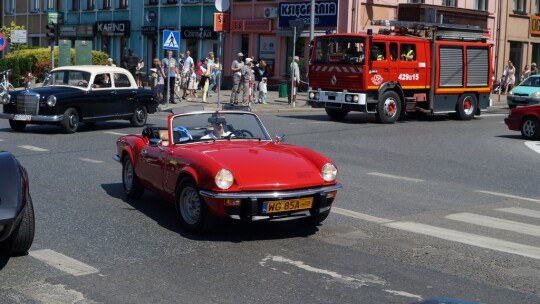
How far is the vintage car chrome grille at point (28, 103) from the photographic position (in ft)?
62.5

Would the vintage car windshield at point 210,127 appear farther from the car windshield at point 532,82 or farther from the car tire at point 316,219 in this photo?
the car windshield at point 532,82

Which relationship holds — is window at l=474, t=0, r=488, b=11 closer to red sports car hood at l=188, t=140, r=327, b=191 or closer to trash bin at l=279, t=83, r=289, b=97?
trash bin at l=279, t=83, r=289, b=97

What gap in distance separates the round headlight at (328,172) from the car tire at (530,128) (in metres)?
13.2

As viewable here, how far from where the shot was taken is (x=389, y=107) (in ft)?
80.8

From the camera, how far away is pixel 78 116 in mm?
19688

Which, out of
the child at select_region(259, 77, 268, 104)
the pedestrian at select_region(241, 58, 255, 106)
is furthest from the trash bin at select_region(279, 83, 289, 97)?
the pedestrian at select_region(241, 58, 255, 106)

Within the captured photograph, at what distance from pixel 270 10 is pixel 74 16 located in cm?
2024

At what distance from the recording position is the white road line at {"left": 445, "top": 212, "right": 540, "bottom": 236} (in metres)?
9.39

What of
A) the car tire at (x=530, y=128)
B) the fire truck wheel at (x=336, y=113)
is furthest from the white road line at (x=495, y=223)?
the fire truck wheel at (x=336, y=113)

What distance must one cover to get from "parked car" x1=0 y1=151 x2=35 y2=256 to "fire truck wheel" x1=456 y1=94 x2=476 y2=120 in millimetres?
21358

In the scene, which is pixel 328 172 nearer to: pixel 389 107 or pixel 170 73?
pixel 389 107

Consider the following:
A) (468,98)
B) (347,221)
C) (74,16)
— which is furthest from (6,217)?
(74,16)

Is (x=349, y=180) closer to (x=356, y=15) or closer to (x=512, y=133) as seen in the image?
(x=512, y=133)

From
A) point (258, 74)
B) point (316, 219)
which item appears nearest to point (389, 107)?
point (258, 74)
